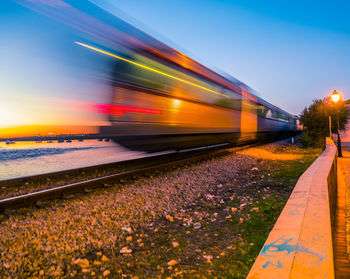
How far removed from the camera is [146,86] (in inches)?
254

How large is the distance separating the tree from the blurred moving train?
585 inches

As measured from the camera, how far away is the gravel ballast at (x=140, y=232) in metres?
2.57

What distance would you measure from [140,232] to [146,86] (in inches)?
158

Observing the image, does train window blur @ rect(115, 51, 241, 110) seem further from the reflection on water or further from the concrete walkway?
the concrete walkway

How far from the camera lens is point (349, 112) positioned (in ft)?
80.2

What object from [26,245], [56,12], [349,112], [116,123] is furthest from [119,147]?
[349,112]

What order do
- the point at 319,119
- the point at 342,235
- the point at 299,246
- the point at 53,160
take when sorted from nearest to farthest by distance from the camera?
the point at 299,246, the point at 342,235, the point at 53,160, the point at 319,119

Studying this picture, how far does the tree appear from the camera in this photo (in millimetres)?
20656

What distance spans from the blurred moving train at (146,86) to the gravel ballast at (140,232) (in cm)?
161

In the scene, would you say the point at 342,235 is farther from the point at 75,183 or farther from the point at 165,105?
the point at 165,105

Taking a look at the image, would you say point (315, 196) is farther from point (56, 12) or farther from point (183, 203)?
point (56, 12)

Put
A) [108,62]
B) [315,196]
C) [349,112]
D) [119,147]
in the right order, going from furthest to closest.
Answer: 1. [349,112]
2. [119,147]
3. [108,62]
4. [315,196]

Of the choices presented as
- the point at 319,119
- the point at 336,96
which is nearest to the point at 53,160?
the point at 336,96

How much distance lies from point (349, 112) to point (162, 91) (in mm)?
24770
